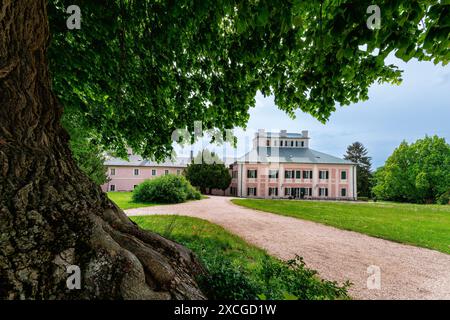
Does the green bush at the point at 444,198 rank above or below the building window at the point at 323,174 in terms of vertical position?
below

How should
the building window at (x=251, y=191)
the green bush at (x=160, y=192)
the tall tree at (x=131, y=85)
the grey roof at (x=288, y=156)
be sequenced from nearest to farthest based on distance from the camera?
the tall tree at (x=131, y=85) < the green bush at (x=160, y=192) < the building window at (x=251, y=191) < the grey roof at (x=288, y=156)

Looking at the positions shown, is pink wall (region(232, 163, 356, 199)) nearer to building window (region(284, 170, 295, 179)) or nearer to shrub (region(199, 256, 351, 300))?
building window (region(284, 170, 295, 179))

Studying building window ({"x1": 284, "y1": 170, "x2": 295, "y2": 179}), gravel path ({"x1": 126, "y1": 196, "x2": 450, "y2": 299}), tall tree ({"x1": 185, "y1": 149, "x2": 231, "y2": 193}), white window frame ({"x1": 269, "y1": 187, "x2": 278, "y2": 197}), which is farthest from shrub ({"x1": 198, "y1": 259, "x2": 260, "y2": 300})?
building window ({"x1": 284, "y1": 170, "x2": 295, "y2": 179})

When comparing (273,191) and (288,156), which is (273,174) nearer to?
(273,191)

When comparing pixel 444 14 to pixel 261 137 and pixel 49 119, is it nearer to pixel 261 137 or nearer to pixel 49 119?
pixel 49 119

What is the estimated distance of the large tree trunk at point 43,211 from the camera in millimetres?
1688

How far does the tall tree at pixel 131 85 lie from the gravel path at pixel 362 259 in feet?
11.5

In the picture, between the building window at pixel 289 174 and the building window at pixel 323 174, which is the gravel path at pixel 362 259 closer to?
the building window at pixel 289 174

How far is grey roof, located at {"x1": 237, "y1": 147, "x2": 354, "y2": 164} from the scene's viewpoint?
39062 millimetres

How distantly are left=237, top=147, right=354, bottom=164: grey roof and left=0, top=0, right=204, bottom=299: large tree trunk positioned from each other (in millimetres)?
37349

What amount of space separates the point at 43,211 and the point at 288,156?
40.8 meters

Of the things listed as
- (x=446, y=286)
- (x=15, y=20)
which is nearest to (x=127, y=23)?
(x=15, y=20)

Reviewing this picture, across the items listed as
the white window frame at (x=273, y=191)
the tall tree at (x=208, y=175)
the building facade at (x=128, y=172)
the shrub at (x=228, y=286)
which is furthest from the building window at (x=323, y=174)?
the shrub at (x=228, y=286)

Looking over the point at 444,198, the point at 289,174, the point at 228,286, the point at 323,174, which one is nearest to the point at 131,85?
the point at 228,286
